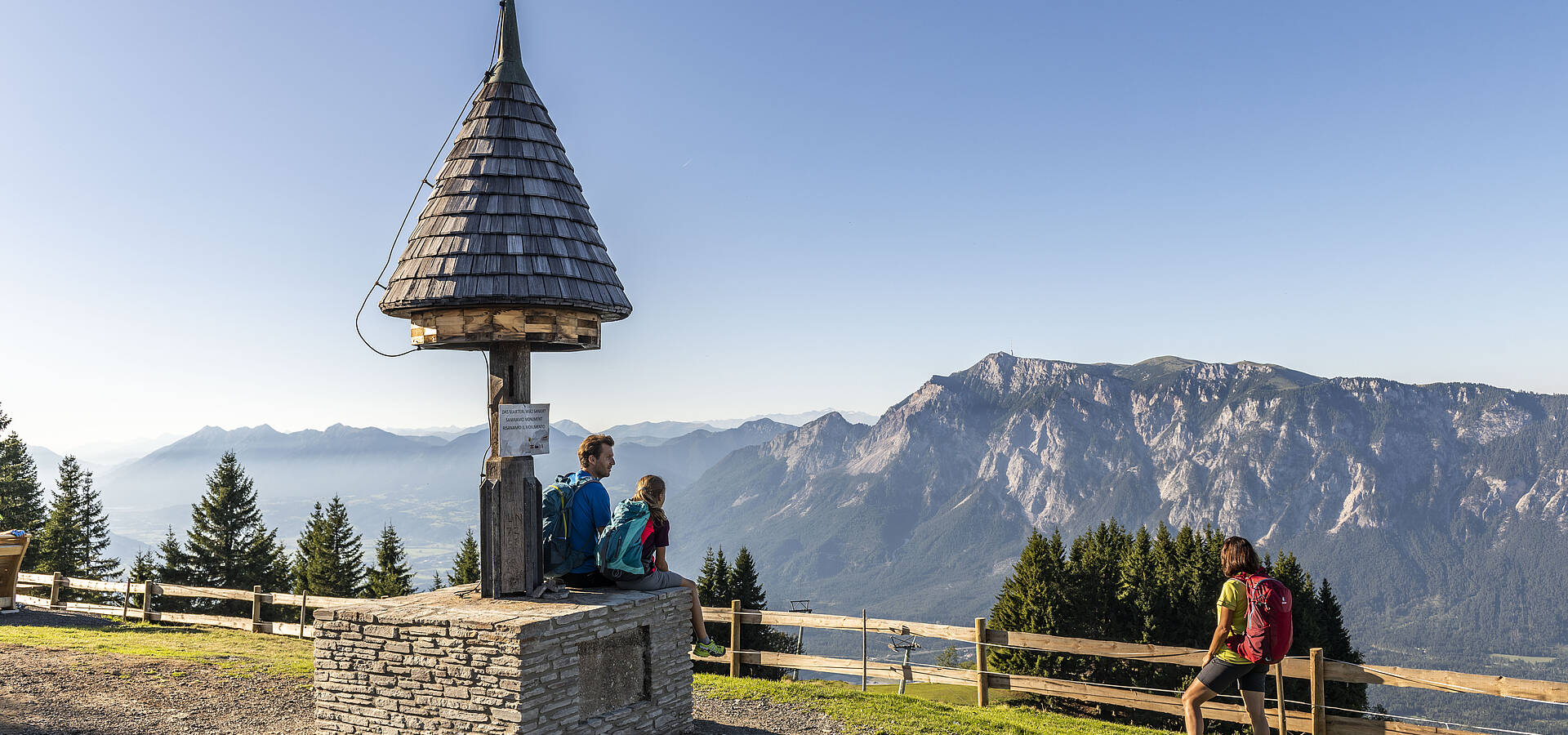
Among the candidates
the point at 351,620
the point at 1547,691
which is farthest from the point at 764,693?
the point at 1547,691

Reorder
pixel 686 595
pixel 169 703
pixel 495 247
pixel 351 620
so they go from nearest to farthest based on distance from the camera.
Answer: pixel 351 620 → pixel 495 247 → pixel 686 595 → pixel 169 703

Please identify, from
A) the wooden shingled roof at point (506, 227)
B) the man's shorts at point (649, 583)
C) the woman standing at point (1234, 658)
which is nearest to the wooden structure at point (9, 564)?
the wooden shingled roof at point (506, 227)

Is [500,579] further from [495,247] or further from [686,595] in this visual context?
[495,247]

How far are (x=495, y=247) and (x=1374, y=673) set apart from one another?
411 inches

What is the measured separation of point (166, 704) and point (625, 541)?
7.10 meters

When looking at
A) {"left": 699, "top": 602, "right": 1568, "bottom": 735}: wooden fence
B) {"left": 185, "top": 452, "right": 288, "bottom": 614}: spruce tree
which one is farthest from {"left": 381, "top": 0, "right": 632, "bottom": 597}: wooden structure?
{"left": 185, "top": 452, "right": 288, "bottom": 614}: spruce tree

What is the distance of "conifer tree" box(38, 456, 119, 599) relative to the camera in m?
39.3

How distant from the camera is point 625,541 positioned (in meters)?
9.16

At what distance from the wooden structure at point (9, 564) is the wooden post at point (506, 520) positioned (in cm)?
1711

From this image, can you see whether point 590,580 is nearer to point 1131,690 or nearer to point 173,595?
point 1131,690

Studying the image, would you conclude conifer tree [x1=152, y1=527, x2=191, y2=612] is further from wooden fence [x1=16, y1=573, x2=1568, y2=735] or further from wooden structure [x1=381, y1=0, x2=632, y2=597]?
wooden structure [x1=381, y1=0, x2=632, y2=597]

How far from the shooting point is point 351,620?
8.52m

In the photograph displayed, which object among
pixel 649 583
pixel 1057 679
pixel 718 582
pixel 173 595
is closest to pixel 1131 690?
pixel 1057 679

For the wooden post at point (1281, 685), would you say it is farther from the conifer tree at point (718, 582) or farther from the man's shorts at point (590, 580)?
the conifer tree at point (718, 582)
